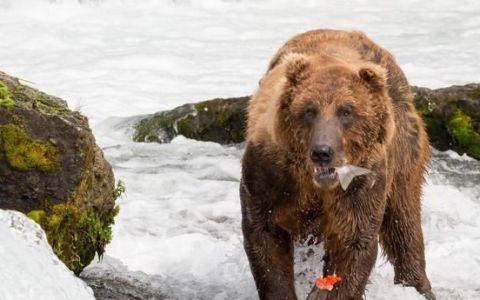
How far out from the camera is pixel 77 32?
67.6 ft

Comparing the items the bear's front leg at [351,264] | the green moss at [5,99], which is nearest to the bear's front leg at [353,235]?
the bear's front leg at [351,264]

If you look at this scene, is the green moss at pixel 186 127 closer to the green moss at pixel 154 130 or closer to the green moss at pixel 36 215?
the green moss at pixel 154 130

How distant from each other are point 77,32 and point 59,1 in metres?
2.63

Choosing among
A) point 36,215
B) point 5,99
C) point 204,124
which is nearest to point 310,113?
point 36,215

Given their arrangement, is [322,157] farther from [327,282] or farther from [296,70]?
[327,282]

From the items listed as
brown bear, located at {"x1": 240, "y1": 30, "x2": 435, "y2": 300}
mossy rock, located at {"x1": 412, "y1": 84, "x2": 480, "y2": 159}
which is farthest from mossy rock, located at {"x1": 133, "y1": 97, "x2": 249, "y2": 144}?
brown bear, located at {"x1": 240, "y1": 30, "x2": 435, "y2": 300}

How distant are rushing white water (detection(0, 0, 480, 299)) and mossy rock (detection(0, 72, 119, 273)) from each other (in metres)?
0.53

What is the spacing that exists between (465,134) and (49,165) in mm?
5732

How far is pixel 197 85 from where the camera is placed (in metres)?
16.2

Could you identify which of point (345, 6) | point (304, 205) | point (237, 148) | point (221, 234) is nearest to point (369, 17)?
point (345, 6)

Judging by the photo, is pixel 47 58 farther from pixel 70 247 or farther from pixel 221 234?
pixel 70 247

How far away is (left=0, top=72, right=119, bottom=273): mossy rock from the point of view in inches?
186

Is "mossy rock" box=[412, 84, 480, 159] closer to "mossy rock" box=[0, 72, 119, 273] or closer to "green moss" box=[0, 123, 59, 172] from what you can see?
"mossy rock" box=[0, 72, 119, 273]

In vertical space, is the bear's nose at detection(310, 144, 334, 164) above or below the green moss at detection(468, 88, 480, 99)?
above
